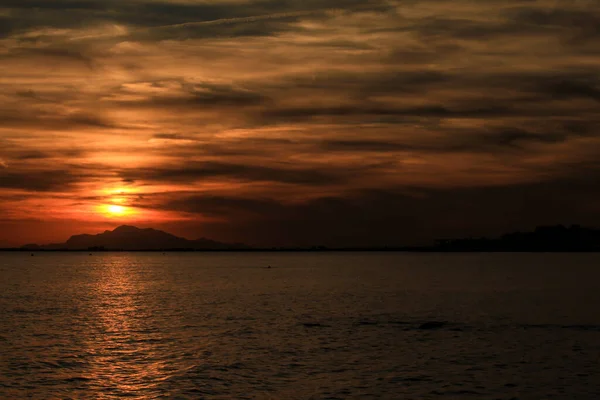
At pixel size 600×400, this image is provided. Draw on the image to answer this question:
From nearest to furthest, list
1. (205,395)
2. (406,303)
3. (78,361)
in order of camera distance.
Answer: (205,395), (78,361), (406,303)

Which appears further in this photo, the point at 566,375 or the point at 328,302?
the point at 328,302

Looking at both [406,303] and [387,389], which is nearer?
[387,389]

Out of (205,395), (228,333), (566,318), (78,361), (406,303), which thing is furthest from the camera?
(406,303)

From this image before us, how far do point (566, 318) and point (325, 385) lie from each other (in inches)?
2136

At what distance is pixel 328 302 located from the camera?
117562 millimetres

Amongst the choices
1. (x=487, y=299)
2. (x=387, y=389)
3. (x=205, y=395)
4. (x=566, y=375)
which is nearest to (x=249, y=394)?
(x=205, y=395)

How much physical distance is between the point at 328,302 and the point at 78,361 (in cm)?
6440

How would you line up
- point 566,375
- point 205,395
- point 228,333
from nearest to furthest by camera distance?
point 205,395 < point 566,375 < point 228,333

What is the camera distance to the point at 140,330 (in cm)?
→ 7781

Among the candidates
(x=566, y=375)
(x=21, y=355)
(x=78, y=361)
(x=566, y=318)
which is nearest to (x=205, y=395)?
(x=78, y=361)

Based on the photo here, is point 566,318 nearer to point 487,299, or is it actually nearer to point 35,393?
point 487,299

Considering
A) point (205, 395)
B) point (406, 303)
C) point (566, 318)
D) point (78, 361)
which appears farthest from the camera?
point (406, 303)

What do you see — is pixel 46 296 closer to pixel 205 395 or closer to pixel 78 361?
pixel 78 361

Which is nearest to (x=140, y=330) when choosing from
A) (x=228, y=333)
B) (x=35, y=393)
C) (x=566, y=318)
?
(x=228, y=333)
